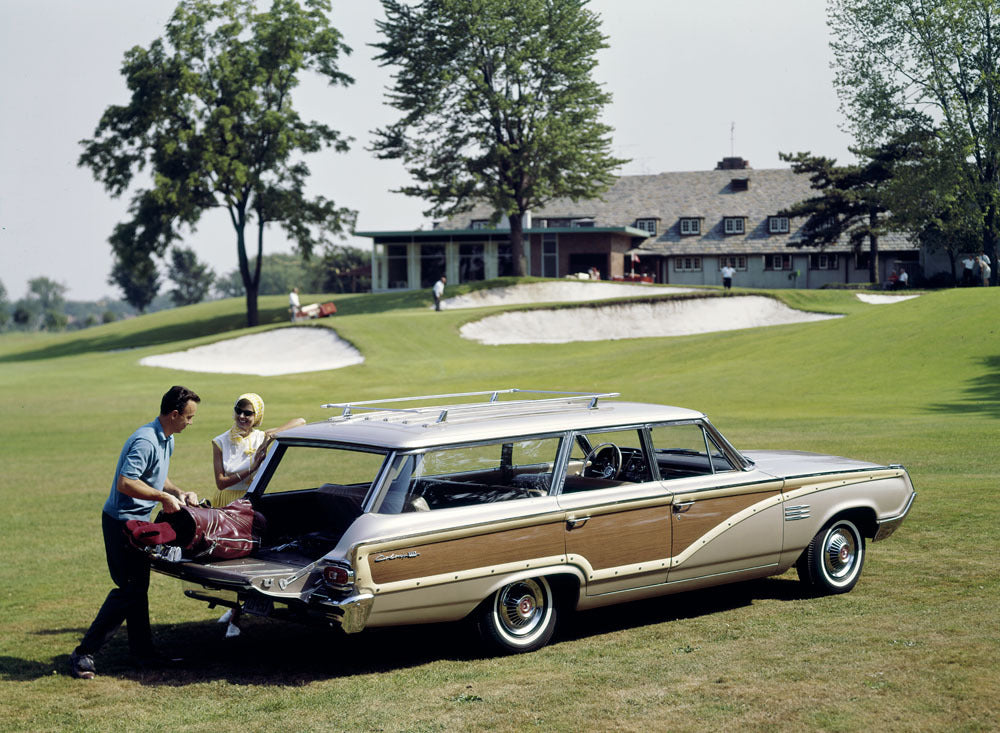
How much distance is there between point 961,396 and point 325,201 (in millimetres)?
44275

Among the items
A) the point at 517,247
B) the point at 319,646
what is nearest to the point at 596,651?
Result: the point at 319,646

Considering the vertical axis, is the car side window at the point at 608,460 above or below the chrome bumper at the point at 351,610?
above

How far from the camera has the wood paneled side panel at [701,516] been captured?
7.93 meters

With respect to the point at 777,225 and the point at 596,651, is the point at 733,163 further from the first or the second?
the point at 596,651

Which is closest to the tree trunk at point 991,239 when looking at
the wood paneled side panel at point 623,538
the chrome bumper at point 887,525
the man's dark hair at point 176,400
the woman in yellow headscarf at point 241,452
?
the chrome bumper at point 887,525

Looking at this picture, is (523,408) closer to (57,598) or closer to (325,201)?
(57,598)

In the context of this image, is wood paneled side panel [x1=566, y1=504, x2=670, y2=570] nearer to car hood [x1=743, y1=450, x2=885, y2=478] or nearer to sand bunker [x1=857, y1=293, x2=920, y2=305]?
car hood [x1=743, y1=450, x2=885, y2=478]

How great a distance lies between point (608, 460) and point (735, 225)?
74950 millimetres

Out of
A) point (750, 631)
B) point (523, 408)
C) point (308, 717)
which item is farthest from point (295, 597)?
point (750, 631)

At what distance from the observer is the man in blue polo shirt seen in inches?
282

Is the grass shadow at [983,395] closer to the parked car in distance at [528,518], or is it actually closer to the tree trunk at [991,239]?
the parked car in distance at [528,518]

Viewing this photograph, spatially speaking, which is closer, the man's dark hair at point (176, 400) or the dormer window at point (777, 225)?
the man's dark hair at point (176, 400)

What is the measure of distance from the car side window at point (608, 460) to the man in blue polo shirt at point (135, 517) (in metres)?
2.79

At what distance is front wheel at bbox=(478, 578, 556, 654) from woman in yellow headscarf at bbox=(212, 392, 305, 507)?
7.45 feet
